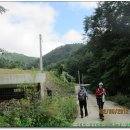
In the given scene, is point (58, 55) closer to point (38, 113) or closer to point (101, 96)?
point (101, 96)

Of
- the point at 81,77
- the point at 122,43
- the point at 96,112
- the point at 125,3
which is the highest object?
the point at 125,3

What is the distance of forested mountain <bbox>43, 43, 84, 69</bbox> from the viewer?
69.3 feet

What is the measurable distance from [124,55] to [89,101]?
6904 mm

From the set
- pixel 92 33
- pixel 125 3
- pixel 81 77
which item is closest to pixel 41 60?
pixel 81 77

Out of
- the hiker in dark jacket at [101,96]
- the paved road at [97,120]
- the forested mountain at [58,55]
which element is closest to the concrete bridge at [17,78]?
the forested mountain at [58,55]

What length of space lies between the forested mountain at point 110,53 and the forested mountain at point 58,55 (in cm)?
→ 45

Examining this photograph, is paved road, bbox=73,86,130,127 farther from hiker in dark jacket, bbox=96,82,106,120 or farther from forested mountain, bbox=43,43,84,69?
forested mountain, bbox=43,43,84,69

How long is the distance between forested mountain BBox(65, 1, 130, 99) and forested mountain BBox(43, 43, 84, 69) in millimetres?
451

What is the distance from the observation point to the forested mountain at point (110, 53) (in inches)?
948

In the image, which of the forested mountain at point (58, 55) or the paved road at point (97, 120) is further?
the forested mountain at point (58, 55)

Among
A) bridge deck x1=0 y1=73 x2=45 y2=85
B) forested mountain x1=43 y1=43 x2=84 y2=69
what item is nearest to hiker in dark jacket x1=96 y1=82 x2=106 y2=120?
forested mountain x1=43 y1=43 x2=84 y2=69

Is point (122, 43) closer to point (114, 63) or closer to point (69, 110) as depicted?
point (114, 63)

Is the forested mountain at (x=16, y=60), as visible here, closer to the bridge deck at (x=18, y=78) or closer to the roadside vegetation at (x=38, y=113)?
the bridge deck at (x=18, y=78)

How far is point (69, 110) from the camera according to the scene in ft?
64.9
